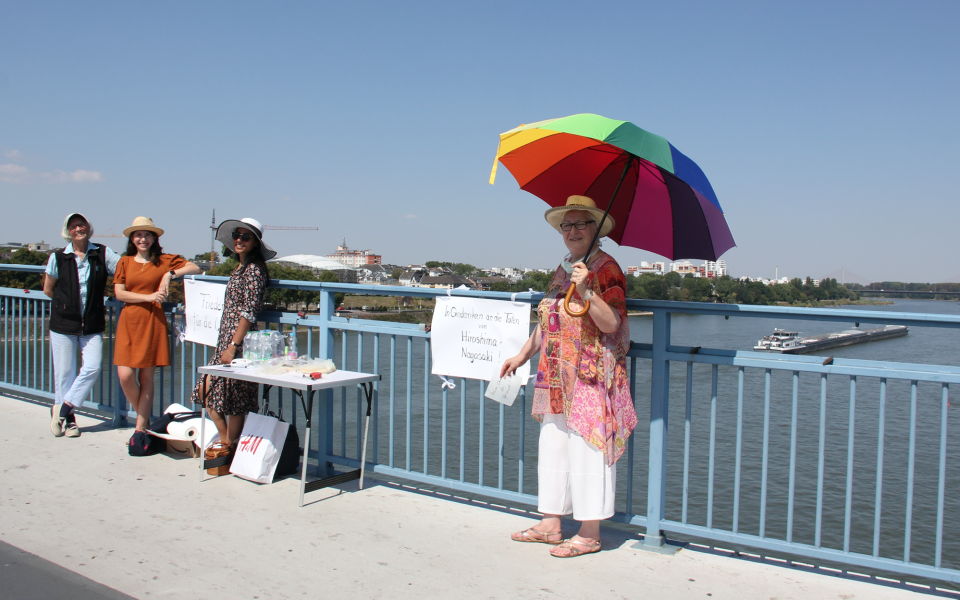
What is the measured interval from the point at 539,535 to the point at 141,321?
320 cm

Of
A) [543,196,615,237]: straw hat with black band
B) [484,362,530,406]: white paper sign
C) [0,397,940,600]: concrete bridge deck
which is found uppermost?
[543,196,615,237]: straw hat with black band

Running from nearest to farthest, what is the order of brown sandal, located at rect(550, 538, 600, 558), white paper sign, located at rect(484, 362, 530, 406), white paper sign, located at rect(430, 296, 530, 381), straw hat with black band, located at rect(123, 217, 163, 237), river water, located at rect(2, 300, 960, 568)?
1. brown sandal, located at rect(550, 538, 600, 558)
2. white paper sign, located at rect(484, 362, 530, 406)
3. white paper sign, located at rect(430, 296, 530, 381)
4. straw hat with black band, located at rect(123, 217, 163, 237)
5. river water, located at rect(2, 300, 960, 568)

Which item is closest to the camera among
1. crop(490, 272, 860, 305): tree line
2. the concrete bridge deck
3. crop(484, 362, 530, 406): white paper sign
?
the concrete bridge deck

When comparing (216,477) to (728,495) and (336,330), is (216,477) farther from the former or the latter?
(728,495)

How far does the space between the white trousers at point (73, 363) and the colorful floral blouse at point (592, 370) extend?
3637mm

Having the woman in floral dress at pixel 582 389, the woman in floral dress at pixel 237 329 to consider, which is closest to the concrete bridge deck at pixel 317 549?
the woman in floral dress at pixel 582 389

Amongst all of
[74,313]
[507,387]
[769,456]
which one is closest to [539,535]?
[507,387]

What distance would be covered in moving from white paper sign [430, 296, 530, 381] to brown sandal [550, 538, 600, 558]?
0.82m

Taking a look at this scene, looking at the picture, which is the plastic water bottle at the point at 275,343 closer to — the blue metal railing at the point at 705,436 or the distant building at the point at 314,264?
the blue metal railing at the point at 705,436

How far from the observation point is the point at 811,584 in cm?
278

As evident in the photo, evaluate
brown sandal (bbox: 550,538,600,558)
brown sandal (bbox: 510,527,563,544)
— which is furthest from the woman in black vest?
brown sandal (bbox: 550,538,600,558)

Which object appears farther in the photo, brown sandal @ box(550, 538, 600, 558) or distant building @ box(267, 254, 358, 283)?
distant building @ box(267, 254, 358, 283)

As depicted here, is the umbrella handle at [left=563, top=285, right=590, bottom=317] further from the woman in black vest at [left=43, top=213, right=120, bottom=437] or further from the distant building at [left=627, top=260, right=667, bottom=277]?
the woman in black vest at [left=43, top=213, right=120, bottom=437]

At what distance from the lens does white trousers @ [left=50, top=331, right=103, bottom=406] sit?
4898 millimetres
